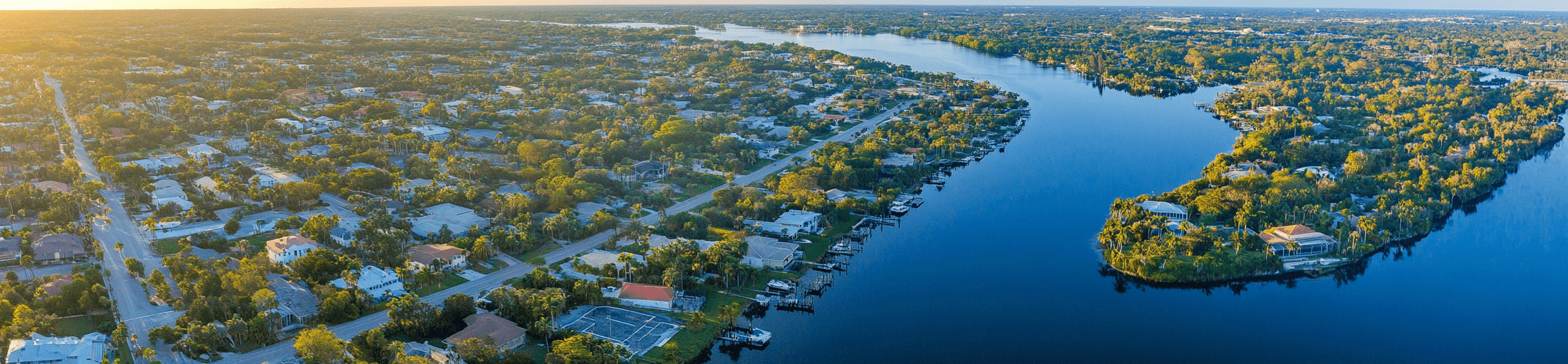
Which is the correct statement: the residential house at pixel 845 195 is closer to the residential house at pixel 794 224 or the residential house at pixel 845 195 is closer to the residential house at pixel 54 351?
the residential house at pixel 794 224

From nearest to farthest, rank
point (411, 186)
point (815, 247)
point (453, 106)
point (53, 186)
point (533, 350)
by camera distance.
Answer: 1. point (533, 350)
2. point (815, 247)
3. point (53, 186)
4. point (411, 186)
5. point (453, 106)

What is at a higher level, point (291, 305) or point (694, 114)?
point (694, 114)

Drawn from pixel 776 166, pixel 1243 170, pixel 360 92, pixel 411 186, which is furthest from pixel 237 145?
pixel 1243 170

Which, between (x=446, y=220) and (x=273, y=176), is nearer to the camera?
(x=446, y=220)

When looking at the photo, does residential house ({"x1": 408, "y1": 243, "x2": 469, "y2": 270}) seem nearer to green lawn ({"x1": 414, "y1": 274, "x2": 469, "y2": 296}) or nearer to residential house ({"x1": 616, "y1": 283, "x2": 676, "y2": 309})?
green lawn ({"x1": 414, "y1": 274, "x2": 469, "y2": 296})

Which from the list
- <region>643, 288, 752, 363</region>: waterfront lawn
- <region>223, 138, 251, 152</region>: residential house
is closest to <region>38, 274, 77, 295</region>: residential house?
<region>643, 288, 752, 363</region>: waterfront lawn

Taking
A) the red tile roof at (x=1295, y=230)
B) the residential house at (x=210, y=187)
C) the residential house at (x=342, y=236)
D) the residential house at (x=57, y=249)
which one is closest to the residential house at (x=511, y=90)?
the residential house at (x=210, y=187)

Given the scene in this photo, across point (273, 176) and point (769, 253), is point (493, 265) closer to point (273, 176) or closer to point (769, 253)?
point (769, 253)
